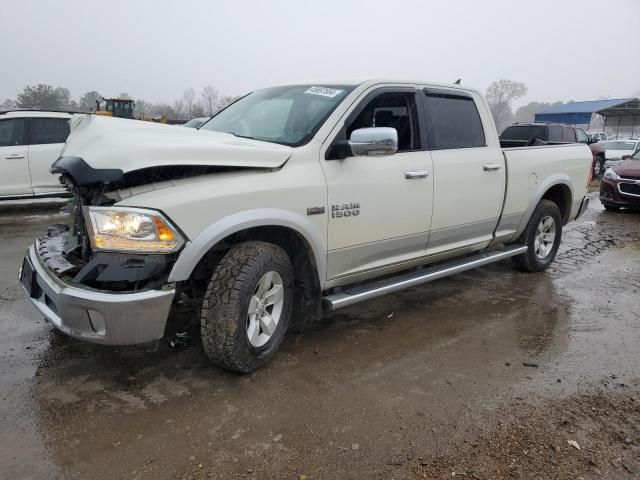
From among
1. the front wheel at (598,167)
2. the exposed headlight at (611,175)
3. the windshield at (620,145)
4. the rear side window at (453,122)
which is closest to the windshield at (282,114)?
the rear side window at (453,122)

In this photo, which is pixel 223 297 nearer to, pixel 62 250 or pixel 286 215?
pixel 286 215

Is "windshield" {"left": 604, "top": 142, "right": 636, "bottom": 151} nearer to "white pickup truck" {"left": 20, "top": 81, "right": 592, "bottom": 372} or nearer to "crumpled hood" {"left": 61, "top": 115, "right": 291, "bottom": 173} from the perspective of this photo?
"white pickup truck" {"left": 20, "top": 81, "right": 592, "bottom": 372}

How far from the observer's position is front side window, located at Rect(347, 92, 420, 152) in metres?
3.75

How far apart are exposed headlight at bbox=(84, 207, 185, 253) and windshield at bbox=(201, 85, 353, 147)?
114 cm

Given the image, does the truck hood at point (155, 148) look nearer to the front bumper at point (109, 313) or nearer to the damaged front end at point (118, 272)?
the damaged front end at point (118, 272)

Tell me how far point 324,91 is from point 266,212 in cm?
131

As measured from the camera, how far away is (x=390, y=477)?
2.32 metres

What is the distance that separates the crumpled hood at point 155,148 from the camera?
2.69 meters

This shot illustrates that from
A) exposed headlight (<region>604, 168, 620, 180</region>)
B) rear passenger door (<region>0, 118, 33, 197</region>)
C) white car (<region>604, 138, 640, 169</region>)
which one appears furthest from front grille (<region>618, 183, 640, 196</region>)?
white car (<region>604, 138, 640, 169</region>)

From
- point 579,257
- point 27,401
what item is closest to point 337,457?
point 27,401

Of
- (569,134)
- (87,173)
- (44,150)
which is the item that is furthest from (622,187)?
(44,150)

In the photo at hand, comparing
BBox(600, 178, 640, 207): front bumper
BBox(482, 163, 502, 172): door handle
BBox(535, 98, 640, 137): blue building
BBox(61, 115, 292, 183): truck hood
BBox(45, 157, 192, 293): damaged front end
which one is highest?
BBox(535, 98, 640, 137): blue building

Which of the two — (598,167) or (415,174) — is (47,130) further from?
(598,167)

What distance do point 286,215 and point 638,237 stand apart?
24.0 ft
